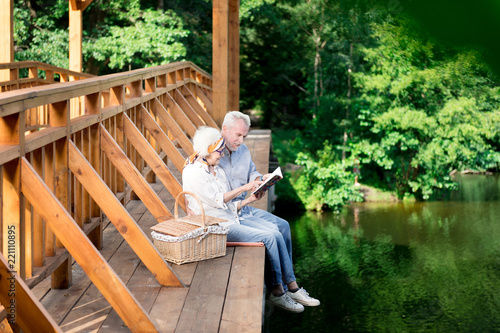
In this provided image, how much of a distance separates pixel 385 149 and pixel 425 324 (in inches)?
421

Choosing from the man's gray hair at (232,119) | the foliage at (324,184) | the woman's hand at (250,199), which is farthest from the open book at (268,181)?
the foliage at (324,184)

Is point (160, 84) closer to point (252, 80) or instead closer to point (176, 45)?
point (176, 45)

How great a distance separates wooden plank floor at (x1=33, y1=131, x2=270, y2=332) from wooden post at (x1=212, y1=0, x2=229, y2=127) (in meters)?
3.84

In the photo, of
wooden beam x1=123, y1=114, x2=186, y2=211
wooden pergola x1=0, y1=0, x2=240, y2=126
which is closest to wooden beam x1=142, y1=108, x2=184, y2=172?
wooden beam x1=123, y1=114, x2=186, y2=211

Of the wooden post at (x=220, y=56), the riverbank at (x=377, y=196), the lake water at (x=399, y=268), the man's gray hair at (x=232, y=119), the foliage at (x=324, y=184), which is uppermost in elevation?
the wooden post at (x=220, y=56)

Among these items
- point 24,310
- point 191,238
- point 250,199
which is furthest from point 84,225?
point 24,310

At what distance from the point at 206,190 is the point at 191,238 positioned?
48 centimetres

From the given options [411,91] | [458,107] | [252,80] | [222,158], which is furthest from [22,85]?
[252,80]

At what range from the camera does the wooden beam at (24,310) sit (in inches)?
75.3

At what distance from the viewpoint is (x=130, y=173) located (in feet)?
11.8

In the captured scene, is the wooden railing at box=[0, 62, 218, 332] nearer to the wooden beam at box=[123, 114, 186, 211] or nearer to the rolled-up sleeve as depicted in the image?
the wooden beam at box=[123, 114, 186, 211]

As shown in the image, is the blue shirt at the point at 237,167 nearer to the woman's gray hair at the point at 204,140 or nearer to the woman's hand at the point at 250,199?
the woman's hand at the point at 250,199

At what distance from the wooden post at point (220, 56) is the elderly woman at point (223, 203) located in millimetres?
3359

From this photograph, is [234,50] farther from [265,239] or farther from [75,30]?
[265,239]
